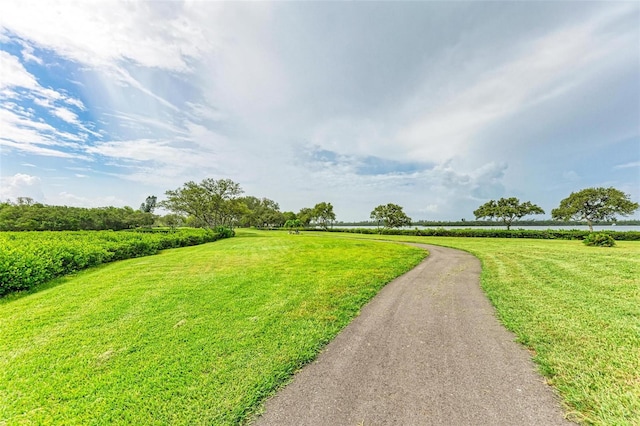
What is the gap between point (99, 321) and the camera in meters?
4.91

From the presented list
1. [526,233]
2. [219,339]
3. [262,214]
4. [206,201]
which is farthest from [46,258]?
[262,214]

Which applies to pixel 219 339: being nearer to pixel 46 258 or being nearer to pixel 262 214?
pixel 46 258

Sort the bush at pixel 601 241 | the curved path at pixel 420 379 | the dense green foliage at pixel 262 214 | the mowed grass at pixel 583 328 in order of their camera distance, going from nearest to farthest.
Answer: the curved path at pixel 420 379 < the mowed grass at pixel 583 328 < the bush at pixel 601 241 < the dense green foliage at pixel 262 214

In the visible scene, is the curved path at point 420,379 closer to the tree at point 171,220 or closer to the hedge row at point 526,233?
the hedge row at point 526,233

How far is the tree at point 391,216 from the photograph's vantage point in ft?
176

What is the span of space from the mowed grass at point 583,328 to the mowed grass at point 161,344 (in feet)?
10.5

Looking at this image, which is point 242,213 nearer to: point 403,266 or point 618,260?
point 403,266

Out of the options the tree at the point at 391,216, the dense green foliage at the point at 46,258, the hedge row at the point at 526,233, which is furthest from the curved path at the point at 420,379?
the tree at the point at 391,216

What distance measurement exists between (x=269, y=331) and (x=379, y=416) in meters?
2.50

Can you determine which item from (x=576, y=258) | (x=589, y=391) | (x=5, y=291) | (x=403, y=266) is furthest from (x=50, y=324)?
(x=576, y=258)

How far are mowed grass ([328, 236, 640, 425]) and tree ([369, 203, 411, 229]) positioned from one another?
45.2 meters

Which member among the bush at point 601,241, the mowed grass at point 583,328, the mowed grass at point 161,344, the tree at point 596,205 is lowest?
the mowed grass at point 161,344

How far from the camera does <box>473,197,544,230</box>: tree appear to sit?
41312 mm

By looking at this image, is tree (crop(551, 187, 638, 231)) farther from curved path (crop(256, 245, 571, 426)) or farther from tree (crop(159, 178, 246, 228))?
tree (crop(159, 178, 246, 228))
